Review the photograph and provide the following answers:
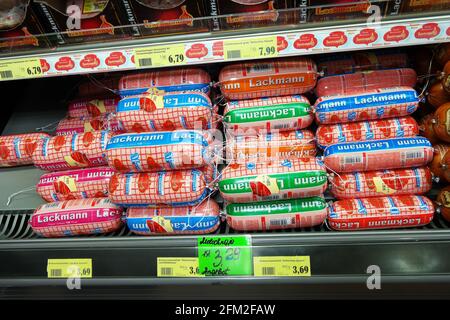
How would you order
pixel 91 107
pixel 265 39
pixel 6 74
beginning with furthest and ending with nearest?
pixel 91 107
pixel 6 74
pixel 265 39

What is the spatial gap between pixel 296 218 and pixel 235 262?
0.80 feet

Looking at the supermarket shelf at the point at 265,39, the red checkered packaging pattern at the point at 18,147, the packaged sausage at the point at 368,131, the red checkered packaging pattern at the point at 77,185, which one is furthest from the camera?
the red checkered packaging pattern at the point at 18,147

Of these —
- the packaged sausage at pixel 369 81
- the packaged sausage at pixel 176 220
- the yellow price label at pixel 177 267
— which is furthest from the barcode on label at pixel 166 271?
the packaged sausage at pixel 369 81

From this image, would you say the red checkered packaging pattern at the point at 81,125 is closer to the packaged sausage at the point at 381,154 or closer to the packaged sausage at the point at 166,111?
the packaged sausage at the point at 166,111

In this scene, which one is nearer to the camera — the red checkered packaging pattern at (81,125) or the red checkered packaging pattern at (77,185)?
the red checkered packaging pattern at (77,185)

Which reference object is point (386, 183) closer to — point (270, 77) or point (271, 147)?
point (271, 147)

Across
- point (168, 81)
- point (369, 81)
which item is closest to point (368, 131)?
point (369, 81)

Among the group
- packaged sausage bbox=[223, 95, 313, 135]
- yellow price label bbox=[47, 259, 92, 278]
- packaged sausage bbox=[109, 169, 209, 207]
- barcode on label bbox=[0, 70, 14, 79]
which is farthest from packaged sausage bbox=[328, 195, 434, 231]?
barcode on label bbox=[0, 70, 14, 79]

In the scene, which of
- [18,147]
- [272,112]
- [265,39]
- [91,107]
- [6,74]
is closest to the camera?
[265,39]

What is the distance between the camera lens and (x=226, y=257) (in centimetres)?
98

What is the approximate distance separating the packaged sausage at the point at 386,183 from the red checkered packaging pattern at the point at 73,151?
0.85 metres

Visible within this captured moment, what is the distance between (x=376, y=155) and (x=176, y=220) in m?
0.69

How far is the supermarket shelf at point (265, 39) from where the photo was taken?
0.89 metres
